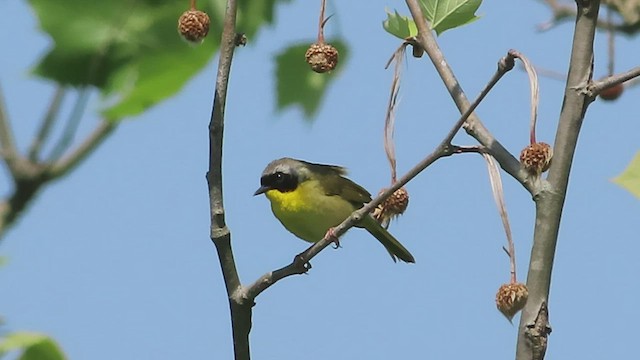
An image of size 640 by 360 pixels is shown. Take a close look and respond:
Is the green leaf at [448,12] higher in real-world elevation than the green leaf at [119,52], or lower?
higher

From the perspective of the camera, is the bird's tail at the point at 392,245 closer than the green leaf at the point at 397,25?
No

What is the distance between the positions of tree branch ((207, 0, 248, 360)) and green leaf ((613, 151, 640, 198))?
64 cm

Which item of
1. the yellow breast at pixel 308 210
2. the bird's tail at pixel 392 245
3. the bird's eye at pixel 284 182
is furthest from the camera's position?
the bird's tail at pixel 392 245

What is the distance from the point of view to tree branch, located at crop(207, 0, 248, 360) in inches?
55.7

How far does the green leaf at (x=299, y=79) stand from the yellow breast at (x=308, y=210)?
98.1 inches

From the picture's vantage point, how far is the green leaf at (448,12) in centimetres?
171

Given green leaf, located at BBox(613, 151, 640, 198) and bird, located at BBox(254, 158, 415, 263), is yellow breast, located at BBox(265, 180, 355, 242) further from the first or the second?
green leaf, located at BBox(613, 151, 640, 198)

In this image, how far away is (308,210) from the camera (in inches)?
173

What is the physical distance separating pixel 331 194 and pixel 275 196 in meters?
0.30

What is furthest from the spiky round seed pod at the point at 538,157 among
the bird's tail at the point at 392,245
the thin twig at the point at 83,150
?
the bird's tail at the point at 392,245

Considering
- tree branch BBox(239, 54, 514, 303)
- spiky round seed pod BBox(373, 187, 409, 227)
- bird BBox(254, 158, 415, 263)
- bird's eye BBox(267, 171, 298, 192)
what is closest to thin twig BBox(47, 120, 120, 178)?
tree branch BBox(239, 54, 514, 303)

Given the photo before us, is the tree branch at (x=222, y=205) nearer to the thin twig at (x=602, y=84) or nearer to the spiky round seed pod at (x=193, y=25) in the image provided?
the spiky round seed pod at (x=193, y=25)

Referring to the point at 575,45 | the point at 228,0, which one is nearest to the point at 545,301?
the point at 575,45

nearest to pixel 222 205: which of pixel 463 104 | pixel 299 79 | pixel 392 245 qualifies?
pixel 299 79
